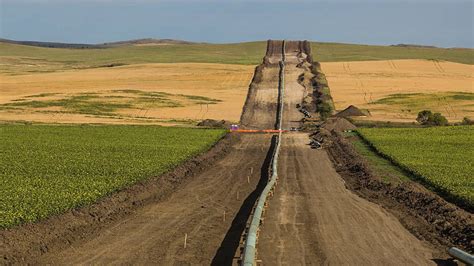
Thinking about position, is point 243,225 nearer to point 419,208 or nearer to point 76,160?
point 419,208

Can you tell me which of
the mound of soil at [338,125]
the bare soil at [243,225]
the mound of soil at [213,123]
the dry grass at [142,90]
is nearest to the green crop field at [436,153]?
the mound of soil at [338,125]

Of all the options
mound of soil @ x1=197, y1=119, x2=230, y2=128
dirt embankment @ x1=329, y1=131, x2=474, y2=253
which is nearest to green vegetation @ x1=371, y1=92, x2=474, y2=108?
mound of soil @ x1=197, y1=119, x2=230, y2=128

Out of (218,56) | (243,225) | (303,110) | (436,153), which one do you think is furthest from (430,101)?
(218,56)

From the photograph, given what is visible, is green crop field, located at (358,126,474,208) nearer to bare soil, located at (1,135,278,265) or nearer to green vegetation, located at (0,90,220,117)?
bare soil, located at (1,135,278,265)

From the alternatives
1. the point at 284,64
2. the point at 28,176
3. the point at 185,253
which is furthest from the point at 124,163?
the point at 284,64

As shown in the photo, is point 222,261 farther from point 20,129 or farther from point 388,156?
point 20,129
